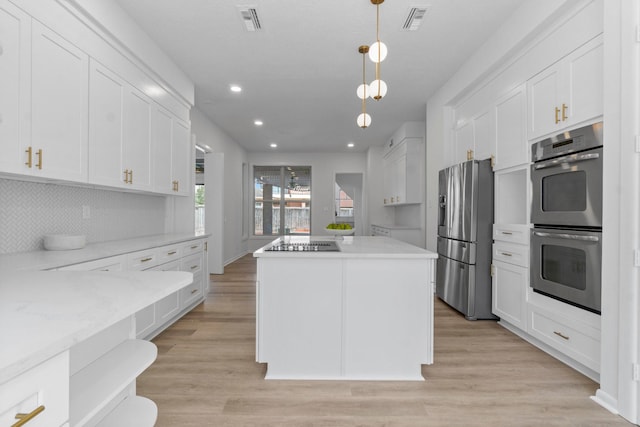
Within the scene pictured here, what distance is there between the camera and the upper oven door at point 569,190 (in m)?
2.12

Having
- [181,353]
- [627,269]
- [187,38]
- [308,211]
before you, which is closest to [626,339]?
[627,269]

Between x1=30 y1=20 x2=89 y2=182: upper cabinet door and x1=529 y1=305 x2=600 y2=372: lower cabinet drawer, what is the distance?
3603 millimetres

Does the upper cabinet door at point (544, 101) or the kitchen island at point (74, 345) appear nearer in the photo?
the kitchen island at point (74, 345)

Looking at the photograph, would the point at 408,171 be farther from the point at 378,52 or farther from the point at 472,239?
the point at 378,52

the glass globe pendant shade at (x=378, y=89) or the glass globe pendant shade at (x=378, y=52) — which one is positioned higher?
the glass globe pendant shade at (x=378, y=52)

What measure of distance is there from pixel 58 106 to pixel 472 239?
3674 millimetres

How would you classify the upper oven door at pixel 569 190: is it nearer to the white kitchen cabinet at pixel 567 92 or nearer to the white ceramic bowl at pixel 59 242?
the white kitchen cabinet at pixel 567 92

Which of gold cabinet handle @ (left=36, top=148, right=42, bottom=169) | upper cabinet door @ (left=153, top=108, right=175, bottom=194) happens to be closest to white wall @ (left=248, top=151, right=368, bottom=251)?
upper cabinet door @ (left=153, top=108, right=175, bottom=194)

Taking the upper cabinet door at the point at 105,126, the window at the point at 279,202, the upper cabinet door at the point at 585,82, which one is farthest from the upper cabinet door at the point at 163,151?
the window at the point at 279,202

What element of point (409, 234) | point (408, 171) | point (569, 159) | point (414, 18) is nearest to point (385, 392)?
point (569, 159)

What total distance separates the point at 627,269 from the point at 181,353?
2987mm

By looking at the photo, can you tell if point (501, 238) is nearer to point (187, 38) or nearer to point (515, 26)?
point (515, 26)

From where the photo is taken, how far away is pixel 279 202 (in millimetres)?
8984

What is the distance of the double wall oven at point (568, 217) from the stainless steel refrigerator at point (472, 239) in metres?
0.69
